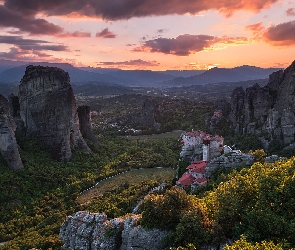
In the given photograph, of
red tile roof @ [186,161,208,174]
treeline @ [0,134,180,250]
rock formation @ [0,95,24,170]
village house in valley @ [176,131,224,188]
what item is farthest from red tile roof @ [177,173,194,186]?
rock formation @ [0,95,24,170]

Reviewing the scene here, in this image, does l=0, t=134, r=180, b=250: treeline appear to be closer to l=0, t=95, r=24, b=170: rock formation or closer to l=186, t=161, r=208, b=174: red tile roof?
l=0, t=95, r=24, b=170: rock formation

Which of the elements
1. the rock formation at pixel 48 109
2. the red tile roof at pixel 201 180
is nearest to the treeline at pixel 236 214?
the red tile roof at pixel 201 180

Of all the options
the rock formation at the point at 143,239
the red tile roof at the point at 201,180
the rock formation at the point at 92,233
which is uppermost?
the rock formation at the point at 143,239

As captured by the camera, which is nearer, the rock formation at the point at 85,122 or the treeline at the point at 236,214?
the treeline at the point at 236,214

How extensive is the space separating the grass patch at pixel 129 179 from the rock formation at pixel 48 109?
9780mm

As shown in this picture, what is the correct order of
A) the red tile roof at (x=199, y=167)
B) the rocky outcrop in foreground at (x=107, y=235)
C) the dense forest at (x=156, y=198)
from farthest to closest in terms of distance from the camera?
the red tile roof at (x=199, y=167) → the rocky outcrop in foreground at (x=107, y=235) → the dense forest at (x=156, y=198)

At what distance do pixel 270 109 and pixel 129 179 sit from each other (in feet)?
96.9

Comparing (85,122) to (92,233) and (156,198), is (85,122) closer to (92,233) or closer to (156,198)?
(92,233)

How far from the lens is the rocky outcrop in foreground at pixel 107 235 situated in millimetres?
15510

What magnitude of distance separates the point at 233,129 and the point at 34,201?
1844 inches

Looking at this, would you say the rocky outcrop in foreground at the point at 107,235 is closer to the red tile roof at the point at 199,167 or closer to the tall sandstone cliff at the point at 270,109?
the red tile roof at the point at 199,167

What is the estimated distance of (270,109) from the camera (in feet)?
190

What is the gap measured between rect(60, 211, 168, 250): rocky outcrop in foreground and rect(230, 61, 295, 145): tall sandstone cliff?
40.4m

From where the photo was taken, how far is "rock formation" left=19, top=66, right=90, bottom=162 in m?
51.7
